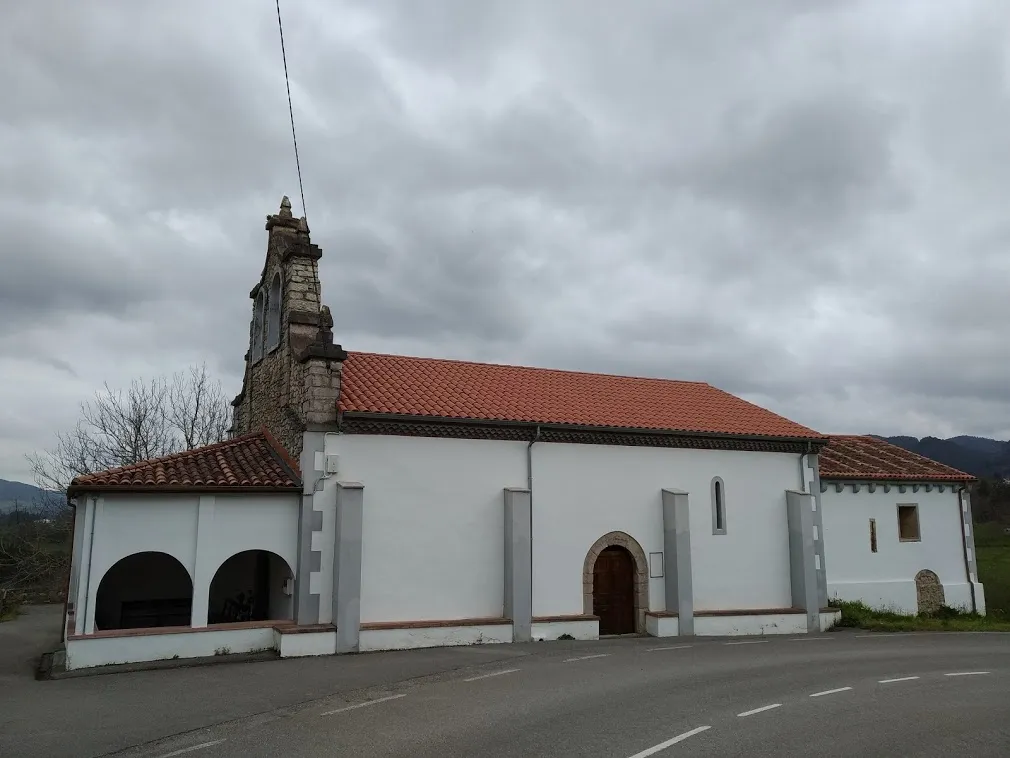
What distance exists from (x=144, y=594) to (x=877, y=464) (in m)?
20.9

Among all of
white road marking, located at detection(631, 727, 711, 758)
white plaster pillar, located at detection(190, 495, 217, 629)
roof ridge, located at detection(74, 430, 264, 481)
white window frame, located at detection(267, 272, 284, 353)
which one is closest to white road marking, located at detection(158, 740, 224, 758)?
white road marking, located at detection(631, 727, 711, 758)

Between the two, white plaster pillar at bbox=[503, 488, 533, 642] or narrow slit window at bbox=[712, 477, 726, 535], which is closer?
white plaster pillar at bbox=[503, 488, 533, 642]

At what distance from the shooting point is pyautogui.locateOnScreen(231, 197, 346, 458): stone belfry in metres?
14.1

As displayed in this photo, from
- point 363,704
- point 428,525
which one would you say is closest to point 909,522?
point 428,525

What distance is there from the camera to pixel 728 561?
57.2 ft

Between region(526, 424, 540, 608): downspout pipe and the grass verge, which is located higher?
region(526, 424, 540, 608): downspout pipe

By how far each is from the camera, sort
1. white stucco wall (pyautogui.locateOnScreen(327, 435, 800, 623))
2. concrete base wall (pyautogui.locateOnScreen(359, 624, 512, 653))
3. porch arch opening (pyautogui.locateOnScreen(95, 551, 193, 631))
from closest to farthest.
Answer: concrete base wall (pyautogui.locateOnScreen(359, 624, 512, 653))
white stucco wall (pyautogui.locateOnScreen(327, 435, 800, 623))
porch arch opening (pyautogui.locateOnScreen(95, 551, 193, 631))

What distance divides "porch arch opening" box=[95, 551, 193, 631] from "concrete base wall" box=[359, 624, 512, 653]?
4.53m

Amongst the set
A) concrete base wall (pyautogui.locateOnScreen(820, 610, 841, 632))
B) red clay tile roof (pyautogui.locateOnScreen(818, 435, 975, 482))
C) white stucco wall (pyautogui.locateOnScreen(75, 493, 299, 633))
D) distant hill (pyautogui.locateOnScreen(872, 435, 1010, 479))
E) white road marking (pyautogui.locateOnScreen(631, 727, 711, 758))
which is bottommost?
concrete base wall (pyautogui.locateOnScreen(820, 610, 841, 632))

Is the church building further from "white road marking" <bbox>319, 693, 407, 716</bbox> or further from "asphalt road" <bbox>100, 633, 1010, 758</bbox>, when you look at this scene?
"white road marking" <bbox>319, 693, 407, 716</bbox>

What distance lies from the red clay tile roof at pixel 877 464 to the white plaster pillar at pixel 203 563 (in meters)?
16.2

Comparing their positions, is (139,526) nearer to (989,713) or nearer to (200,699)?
(200,699)

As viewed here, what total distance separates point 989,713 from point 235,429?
720 inches

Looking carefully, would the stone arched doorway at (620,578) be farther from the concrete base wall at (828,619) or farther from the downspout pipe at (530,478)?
the concrete base wall at (828,619)
